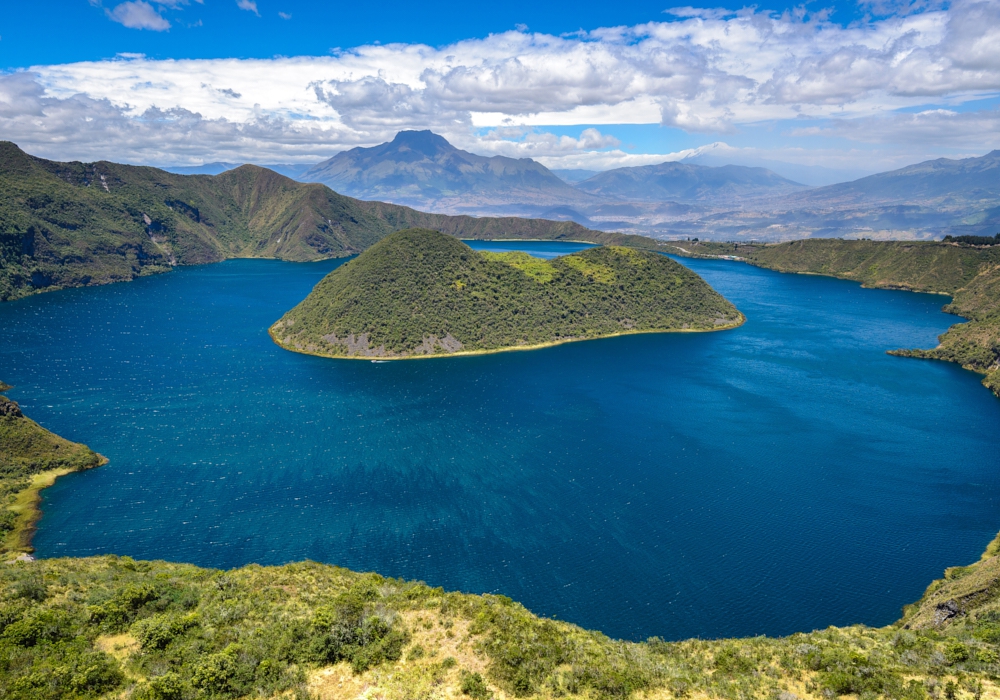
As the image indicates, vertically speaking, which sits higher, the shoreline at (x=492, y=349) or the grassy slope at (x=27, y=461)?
the shoreline at (x=492, y=349)

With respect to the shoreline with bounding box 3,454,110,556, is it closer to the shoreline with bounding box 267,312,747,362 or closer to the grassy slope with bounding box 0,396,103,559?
the grassy slope with bounding box 0,396,103,559

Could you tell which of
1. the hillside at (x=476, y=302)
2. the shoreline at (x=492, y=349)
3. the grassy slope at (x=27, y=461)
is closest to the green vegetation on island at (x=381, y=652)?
the grassy slope at (x=27, y=461)

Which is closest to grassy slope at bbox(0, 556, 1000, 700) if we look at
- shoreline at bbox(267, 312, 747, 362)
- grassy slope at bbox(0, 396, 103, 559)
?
grassy slope at bbox(0, 396, 103, 559)

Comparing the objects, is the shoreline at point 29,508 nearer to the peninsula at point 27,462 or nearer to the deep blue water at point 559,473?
the peninsula at point 27,462

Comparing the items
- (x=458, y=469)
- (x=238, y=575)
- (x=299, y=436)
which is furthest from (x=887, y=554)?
(x=299, y=436)

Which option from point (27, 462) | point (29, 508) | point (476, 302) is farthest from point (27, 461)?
point (476, 302)

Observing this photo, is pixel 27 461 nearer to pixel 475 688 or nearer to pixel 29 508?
pixel 29 508
